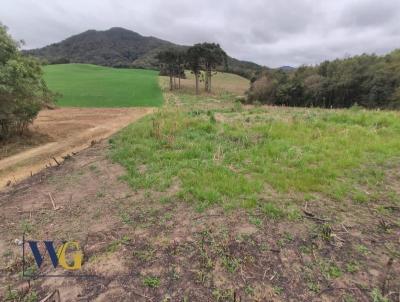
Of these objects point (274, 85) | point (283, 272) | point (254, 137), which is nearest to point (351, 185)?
point (283, 272)

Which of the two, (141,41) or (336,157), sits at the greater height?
(141,41)

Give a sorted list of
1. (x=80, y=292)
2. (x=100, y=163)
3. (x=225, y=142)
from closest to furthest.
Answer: (x=80, y=292), (x=100, y=163), (x=225, y=142)

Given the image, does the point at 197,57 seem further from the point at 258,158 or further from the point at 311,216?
the point at 311,216

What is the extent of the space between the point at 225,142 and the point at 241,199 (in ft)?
11.7

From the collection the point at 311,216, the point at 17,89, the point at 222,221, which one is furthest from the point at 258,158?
the point at 17,89

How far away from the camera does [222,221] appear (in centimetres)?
404

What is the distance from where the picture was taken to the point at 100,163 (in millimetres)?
7008

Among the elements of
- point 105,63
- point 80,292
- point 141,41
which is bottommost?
point 80,292

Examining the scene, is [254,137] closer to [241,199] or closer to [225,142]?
[225,142]

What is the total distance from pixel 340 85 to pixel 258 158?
34762mm

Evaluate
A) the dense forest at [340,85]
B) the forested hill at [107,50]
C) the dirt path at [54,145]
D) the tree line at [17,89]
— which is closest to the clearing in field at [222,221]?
the dirt path at [54,145]

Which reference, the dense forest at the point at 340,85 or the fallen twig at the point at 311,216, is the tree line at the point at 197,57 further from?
the fallen twig at the point at 311,216

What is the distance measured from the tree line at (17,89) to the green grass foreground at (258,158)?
3.85m

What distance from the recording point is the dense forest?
31531mm
